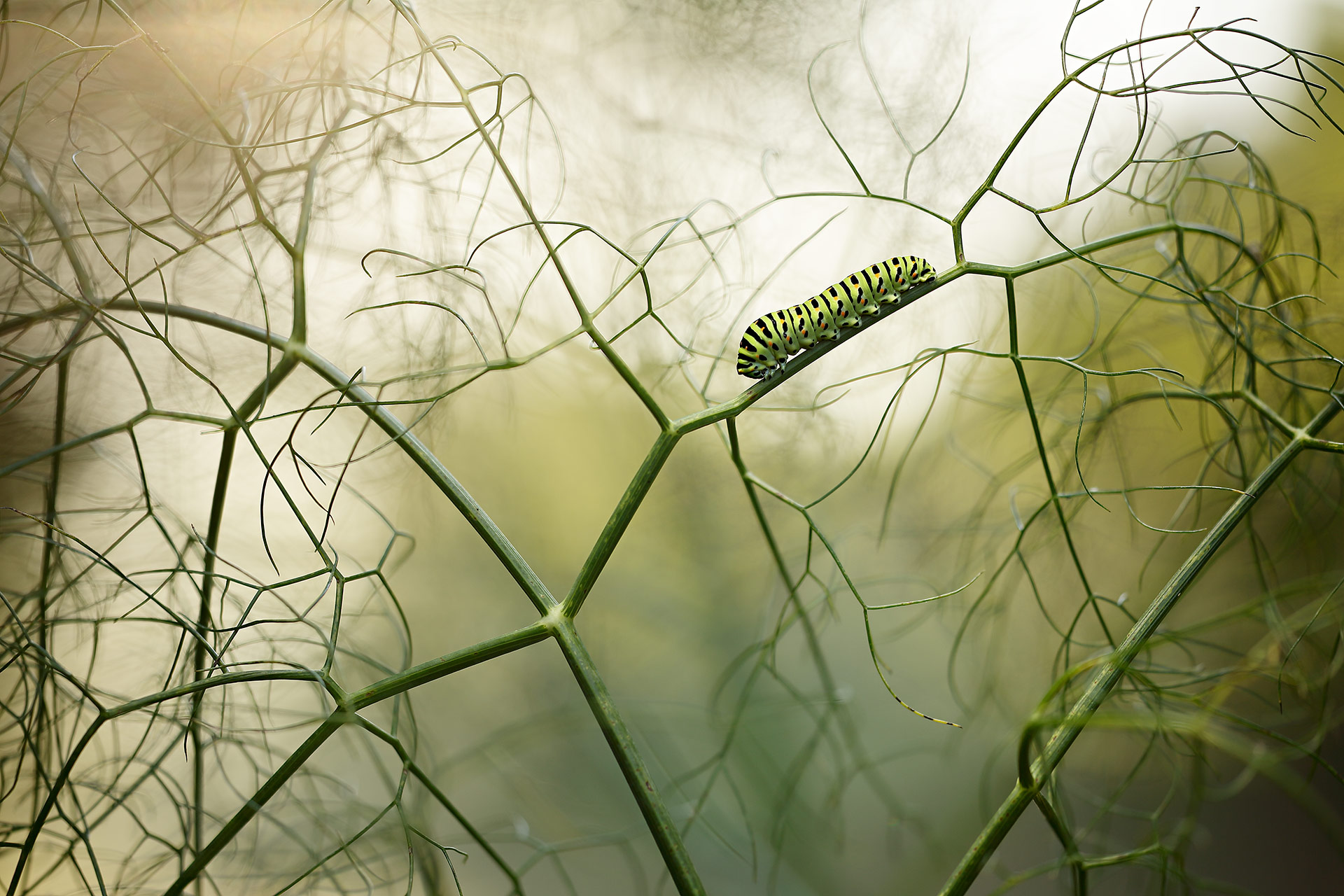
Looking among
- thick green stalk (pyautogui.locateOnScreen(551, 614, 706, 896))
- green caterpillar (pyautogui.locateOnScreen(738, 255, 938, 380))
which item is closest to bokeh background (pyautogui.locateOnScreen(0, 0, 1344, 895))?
green caterpillar (pyautogui.locateOnScreen(738, 255, 938, 380))

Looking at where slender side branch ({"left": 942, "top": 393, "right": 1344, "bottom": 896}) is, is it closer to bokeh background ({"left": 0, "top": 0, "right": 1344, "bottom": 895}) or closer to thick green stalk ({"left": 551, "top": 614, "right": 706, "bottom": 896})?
thick green stalk ({"left": 551, "top": 614, "right": 706, "bottom": 896})

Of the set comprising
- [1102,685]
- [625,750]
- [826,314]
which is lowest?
[1102,685]

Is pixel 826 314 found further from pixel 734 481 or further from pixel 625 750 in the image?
pixel 734 481

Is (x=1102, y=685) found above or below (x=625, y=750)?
below

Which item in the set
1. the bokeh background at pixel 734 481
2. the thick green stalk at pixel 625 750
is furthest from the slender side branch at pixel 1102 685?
the bokeh background at pixel 734 481

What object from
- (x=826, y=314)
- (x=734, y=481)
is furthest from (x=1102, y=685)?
(x=734, y=481)

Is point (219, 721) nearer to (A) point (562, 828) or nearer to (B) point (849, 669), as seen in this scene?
(A) point (562, 828)

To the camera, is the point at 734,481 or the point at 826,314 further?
the point at 734,481
